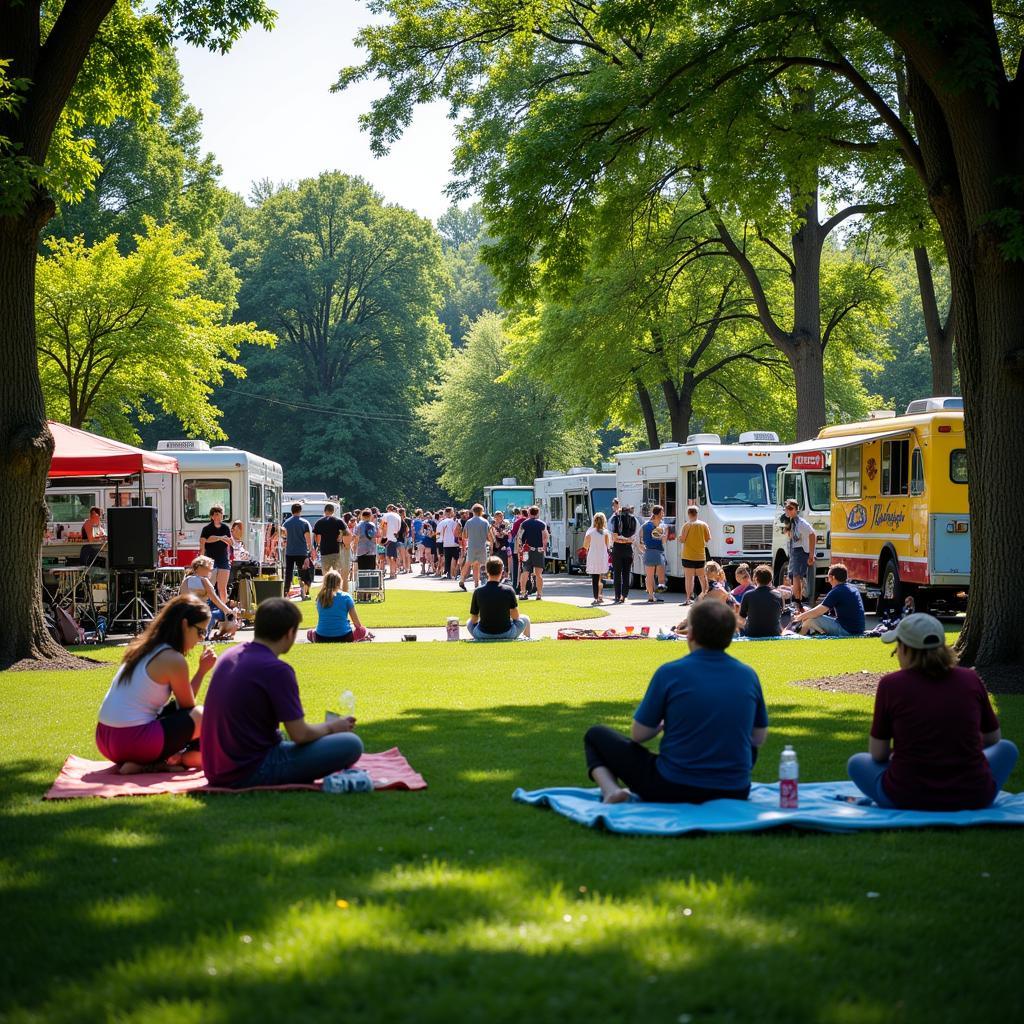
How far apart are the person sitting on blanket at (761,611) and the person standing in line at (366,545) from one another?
11.4m

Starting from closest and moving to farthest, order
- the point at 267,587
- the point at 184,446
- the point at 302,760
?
the point at 302,760
the point at 267,587
the point at 184,446

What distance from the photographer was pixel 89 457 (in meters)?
19.1

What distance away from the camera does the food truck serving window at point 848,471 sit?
2339 cm

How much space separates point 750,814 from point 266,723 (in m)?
2.68

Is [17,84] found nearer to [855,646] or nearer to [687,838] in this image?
[687,838]

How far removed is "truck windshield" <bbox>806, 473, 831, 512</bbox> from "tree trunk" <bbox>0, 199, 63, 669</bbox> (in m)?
16.3

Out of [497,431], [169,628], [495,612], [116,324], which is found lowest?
[495,612]

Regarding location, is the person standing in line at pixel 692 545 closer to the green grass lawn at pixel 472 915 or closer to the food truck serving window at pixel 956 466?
the food truck serving window at pixel 956 466

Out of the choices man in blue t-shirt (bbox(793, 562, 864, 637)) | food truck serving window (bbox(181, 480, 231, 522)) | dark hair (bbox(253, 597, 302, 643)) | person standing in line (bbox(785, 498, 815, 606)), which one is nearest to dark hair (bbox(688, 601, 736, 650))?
dark hair (bbox(253, 597, 302, 643))

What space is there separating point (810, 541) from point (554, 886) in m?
18.9

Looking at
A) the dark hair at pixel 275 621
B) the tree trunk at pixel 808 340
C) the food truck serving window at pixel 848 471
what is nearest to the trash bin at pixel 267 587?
the food truck serving window at pixel 848 471

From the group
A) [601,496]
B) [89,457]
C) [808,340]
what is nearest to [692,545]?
[808,340]

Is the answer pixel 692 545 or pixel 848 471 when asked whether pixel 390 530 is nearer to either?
pixel 692 545

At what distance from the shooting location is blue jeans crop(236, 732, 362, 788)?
7523mm
